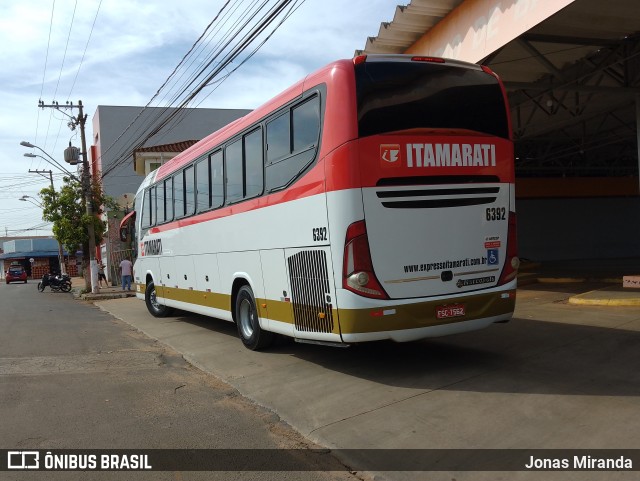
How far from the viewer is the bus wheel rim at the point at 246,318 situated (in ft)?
28.2

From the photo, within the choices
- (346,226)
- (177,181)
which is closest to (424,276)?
(346,226)

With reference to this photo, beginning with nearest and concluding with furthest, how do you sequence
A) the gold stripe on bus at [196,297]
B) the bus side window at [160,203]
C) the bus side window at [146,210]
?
the gold stripe on bus at [196,297], the bus side window at [160,203], the bus side window at [146,210]

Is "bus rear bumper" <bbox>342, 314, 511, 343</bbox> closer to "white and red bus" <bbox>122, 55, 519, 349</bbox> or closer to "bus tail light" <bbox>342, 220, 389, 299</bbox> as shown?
"white and red bus" <bbox>122, 55, 519, 349</bbox>

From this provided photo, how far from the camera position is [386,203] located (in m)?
6.08

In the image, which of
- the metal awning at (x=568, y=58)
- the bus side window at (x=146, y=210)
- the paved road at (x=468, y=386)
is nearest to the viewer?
the paved road at (x=468, y=386)

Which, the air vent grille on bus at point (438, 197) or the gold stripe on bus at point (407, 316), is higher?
the air vent grille on bus at point (438, 197)

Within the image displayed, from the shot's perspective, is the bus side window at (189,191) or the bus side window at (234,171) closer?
the bus side window at (234,171)

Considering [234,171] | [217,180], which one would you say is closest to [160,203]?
[217,180]

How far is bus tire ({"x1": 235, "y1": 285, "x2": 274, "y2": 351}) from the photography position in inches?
328

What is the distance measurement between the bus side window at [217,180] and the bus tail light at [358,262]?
144 inches

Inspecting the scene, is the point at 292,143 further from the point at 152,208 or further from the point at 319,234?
the point at 152,208

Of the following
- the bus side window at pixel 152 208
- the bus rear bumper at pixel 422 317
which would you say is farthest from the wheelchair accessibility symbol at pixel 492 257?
the bus side window at pixel 152 208

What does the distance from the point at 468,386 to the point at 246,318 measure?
156 inches

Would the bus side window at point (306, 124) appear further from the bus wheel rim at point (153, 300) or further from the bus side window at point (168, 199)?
the bus wheel rim at point (153, 300)
